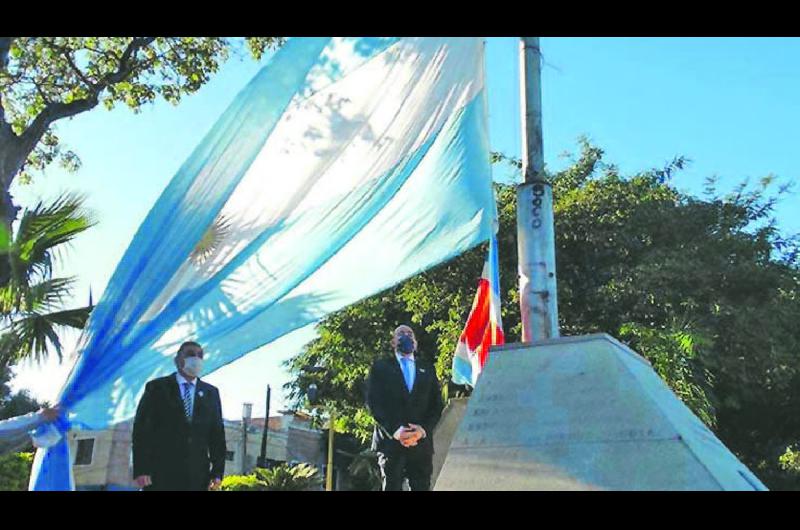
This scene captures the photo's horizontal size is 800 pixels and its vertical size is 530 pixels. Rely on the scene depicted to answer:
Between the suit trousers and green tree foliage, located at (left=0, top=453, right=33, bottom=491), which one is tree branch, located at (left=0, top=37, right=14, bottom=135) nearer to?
green tree foliage, located at (left=0, top=453, right=33, bottom=491)

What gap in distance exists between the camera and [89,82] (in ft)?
44.3

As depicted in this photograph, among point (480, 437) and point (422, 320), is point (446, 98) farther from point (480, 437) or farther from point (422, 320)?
point (422, 320)

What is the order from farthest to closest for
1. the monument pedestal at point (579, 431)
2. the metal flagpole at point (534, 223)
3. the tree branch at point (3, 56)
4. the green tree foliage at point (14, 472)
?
the green tree foliage at point (14, 472) < the tree branch at point (3, 56) < the metal flagpole at point (534, 223) < the monument pedestal at point (579, 431)

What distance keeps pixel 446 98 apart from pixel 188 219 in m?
2.50

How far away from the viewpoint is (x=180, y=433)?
527 centimetres

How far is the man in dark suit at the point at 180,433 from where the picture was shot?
5188 millimetres

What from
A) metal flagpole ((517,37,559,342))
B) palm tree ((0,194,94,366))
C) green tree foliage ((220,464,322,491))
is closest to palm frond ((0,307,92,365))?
palm tree ((0,194,94,366))

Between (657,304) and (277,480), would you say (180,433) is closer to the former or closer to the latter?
(657,304)

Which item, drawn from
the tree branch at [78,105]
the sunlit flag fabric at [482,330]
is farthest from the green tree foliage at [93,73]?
the sunlit flag fabric at [482,330]

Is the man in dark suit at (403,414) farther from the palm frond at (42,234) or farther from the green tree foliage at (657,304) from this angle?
the green tree foliage at (657,304)

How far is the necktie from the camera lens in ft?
17.5

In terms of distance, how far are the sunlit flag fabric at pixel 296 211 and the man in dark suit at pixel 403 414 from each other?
0.67 metres

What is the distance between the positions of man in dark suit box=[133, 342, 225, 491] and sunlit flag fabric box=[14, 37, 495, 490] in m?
0.14
